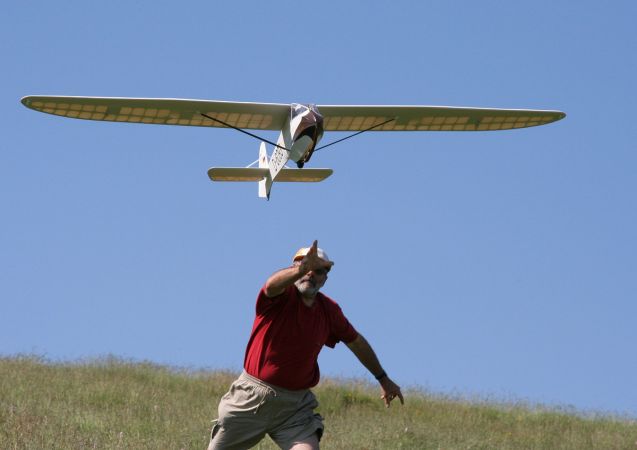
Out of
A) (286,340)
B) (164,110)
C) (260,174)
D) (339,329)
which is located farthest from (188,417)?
(260,174)

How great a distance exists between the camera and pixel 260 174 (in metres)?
21.2

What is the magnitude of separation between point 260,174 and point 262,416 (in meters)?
14.1

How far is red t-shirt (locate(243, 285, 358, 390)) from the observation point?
7133 millimetres

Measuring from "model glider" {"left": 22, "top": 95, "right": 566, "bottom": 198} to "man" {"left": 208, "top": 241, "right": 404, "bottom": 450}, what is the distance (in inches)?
372

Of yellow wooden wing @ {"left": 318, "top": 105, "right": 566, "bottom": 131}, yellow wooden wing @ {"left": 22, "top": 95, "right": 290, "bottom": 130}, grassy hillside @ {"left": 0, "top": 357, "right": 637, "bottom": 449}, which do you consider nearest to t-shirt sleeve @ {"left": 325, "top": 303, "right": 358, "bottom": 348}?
grassy hillside @ {"left": 0, "top": 357, "right": 637, "bottom": 449}

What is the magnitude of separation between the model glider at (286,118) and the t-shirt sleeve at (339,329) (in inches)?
361

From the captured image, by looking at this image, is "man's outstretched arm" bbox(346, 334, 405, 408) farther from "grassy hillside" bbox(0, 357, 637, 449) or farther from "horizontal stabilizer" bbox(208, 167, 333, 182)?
"horizontal stabilizer" bbox(208, 167, 333, 182)

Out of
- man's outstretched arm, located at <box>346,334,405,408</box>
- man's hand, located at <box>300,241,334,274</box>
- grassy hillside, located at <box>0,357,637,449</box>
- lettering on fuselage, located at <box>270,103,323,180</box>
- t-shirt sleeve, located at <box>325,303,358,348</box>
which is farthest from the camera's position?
lettering on fuselage, located at <box>270,103,323,180</box>

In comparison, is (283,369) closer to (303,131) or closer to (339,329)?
(339,329)

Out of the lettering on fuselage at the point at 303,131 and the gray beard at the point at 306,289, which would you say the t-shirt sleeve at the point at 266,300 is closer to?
the gray beard at the point at 306,289

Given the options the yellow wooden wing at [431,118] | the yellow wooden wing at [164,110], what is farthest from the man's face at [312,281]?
the yellow wooden wing at [431,118]

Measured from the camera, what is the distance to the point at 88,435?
10102 millimetres

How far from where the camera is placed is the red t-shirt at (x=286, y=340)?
7.13m

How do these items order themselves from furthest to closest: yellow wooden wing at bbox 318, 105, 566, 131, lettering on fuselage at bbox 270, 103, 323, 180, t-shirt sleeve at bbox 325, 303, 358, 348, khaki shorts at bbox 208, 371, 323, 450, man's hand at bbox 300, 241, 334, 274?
yellow wooden wing at bbox 318, 105, 566, 131, lettering on fuselage at bbox 270, 103, 323, 180, t-shirt sleeve at bbox 325, 303, 358, 348, khaki shorts at bbox 208, 371, 323, 450, man's hand at bbox 300, 241, 334, 274
